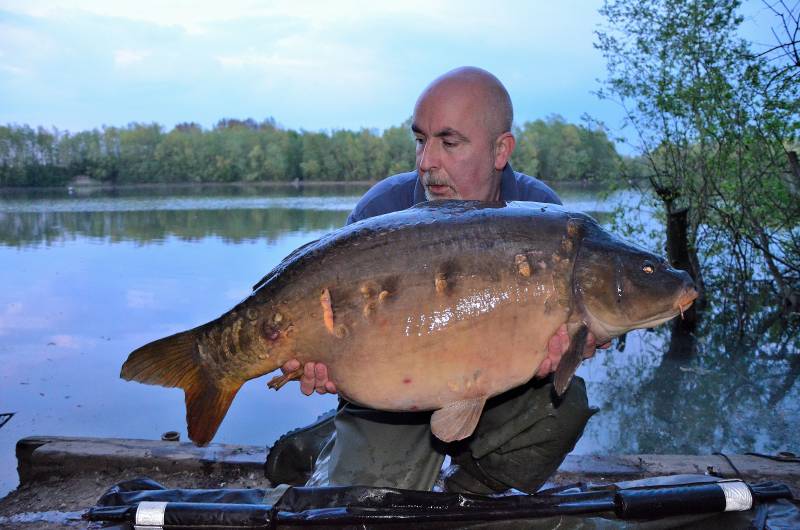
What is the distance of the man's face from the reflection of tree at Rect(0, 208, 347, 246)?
835 centimetres

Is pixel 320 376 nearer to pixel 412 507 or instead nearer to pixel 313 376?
pixel 313 376

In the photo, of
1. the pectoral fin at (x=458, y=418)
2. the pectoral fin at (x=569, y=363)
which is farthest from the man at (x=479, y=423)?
the pectoral fin at (x=458, y=418)

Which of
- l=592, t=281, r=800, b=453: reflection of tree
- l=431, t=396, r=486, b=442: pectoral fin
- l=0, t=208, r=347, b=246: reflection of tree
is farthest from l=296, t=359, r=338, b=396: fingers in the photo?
l=0, t=208, r=347, b=246: reflection of tree

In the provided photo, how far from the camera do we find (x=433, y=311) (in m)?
1.42

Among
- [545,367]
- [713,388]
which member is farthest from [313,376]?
[713,388]

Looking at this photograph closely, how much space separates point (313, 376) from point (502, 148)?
3.36 ft

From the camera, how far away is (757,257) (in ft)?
16.9

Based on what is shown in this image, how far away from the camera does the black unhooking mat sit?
140 centimetres

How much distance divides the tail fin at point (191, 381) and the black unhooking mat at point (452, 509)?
0.17 meters

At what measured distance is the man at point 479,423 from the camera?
1.81 meters

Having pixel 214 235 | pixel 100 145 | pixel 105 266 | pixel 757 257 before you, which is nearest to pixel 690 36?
pixel 757 257

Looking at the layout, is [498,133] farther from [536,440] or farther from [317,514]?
[317,514]

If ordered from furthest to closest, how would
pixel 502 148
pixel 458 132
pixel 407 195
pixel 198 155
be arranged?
pixel 198 155 < pixel 407 195 < pixel 502 148 < pixel 458 132

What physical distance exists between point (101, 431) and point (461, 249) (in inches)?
90.6
